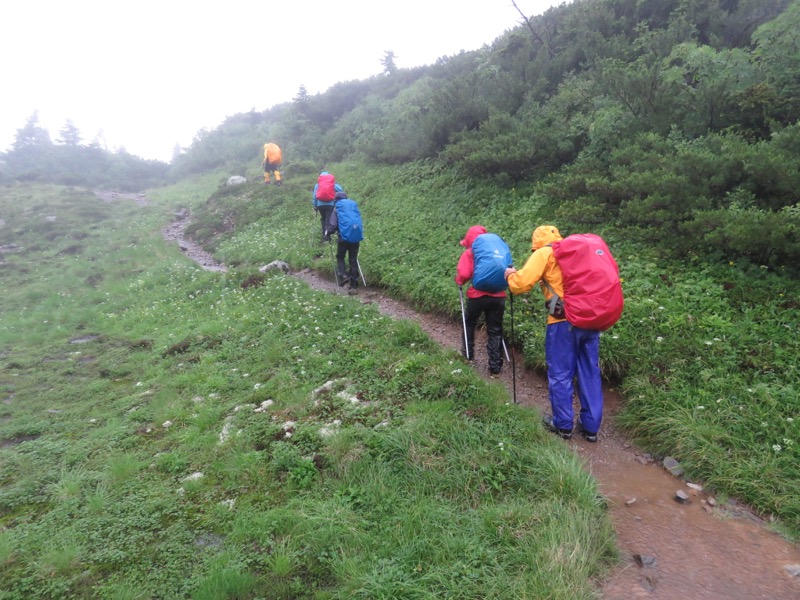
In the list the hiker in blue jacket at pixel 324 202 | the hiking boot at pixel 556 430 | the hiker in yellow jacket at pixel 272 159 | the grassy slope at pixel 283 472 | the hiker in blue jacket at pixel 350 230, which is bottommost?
the hiking boot at pixel 556 430

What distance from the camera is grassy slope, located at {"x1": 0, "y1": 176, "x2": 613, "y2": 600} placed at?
3.89 m

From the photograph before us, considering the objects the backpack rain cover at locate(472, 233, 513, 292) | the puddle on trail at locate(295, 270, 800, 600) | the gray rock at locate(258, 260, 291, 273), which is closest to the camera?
the puddle on trail at locate(295, 270, 800, 600)

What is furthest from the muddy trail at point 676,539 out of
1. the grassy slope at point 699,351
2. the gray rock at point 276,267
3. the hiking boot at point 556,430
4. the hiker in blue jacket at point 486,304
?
the gray rock at point 276,267

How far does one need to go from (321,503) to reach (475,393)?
2.50 meters

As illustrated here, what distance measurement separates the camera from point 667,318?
6871mm

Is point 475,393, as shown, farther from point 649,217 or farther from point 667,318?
point 649,217

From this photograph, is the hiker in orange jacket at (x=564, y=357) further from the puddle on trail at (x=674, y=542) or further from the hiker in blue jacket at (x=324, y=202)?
the hiker in blue jacket at (x=324, y=202)

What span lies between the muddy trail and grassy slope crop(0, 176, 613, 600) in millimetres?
377

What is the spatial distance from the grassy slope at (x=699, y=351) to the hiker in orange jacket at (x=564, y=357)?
2.29ft

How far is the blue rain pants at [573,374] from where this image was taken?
5.52 metres

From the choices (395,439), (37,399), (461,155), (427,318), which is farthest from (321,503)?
(461,155)

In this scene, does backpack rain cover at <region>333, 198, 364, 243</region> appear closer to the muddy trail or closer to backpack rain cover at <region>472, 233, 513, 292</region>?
backpack rain cover at <region>472, 233, 513, 292</region>

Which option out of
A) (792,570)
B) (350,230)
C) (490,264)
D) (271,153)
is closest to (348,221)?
(350,230)

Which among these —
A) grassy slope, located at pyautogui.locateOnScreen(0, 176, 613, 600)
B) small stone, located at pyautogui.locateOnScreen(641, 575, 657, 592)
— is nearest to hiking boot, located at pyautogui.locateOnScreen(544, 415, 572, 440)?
grassy slope, located at pyautogui.locateOnScreen(0, 176, 613, 600)
